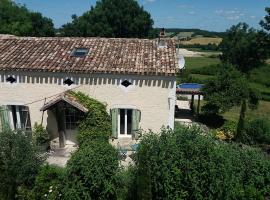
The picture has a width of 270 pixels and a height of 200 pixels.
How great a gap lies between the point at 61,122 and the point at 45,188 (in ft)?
18.4

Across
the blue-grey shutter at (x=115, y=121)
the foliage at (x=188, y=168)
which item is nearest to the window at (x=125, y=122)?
the blue-grey shutter at (x=115, y=121)

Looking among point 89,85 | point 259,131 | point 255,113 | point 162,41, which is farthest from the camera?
point 255,113

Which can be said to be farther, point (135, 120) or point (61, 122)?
point (135, 120)

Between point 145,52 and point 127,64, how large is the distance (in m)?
1.98

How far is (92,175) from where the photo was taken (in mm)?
13188

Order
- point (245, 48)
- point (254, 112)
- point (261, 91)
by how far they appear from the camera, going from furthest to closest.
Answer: point (245, 48) < point (261, 91) < point (254, 112)

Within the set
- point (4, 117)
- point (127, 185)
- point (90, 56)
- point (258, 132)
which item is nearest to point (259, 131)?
point (258, 132)

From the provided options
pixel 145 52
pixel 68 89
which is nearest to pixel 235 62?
pixel 145 52

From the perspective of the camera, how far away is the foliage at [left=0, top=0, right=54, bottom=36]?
53375 millimetres

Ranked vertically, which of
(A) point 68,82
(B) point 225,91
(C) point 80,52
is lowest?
(B) point 225,91

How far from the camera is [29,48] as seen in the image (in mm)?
21234

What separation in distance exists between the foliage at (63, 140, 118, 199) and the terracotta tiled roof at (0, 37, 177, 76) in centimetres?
630

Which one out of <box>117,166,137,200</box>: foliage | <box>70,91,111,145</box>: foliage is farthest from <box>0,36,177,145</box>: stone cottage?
<box>117,166,137,200</box>: foliage

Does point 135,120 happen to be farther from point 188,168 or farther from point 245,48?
point 245,48
